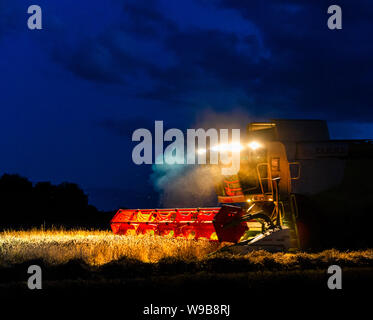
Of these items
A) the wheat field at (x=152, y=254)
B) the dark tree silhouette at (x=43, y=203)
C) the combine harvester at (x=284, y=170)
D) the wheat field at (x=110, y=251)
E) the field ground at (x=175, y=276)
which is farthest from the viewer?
the dark tree silhouette at (x=43, y=203)

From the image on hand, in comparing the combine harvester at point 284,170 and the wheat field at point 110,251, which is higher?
the combine harvester at point 284,170

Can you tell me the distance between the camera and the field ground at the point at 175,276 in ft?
23.4

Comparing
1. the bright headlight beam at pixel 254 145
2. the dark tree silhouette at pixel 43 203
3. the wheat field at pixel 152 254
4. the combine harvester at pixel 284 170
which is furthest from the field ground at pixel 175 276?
the dark tree silhouette at pixel 43 203

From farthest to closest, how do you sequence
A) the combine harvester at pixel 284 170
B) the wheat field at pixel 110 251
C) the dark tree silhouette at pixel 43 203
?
the dark tree silhouette at pixel 43 203
the combine harvester at pixel 284 170
the wheat field at pixel 110 251

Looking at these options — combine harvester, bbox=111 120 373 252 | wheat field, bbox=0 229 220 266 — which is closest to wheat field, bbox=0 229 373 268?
wheat field, bbox=0 229 220 266

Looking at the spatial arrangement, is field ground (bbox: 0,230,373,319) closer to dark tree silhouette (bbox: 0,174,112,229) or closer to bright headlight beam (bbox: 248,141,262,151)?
bright headlight beam (bbox: 248,141,262,151)

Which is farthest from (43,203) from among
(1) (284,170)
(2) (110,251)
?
(1) (284,170)

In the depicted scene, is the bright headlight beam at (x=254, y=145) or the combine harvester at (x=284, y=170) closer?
the combine harvester at (x=284, y=170)

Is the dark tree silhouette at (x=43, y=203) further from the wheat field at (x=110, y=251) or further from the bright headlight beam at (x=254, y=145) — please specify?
the bright headlight beam at (x=254, y=145)

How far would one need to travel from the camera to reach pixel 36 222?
33531mm

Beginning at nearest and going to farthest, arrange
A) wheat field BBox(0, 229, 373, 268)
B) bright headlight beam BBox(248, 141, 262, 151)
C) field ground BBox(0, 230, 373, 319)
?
field ground BBox(0, 230, 373, 319)
wheat field BBox(0, 229, 373, 268)
bright headlight beam BBox(248, 141, 262, 151)

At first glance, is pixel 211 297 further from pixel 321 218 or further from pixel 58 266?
pixel 321 218

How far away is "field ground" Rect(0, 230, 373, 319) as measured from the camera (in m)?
7.13
